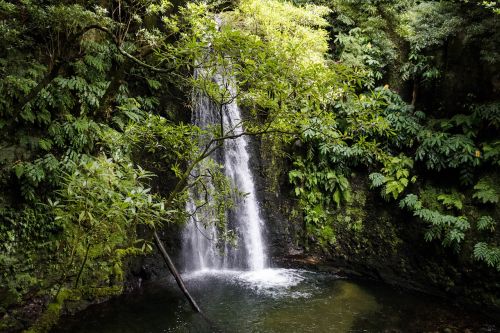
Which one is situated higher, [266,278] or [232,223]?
[232,223]

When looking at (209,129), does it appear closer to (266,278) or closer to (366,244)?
(266,278)

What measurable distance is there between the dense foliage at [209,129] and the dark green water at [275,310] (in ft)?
2.23

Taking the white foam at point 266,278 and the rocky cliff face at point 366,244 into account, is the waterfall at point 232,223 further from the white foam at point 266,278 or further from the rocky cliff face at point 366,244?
the rocky cliff face at point 366,244

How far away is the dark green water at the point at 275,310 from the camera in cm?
603

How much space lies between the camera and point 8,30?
213 inches

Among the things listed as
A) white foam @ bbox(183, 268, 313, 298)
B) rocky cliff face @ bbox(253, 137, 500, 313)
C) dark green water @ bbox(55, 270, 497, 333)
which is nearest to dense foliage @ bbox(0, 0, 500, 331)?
rocky cliff face @ bbox(253, 137, 500, 313)

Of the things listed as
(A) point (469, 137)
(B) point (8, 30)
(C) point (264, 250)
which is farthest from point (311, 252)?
(B) point (8, 30)

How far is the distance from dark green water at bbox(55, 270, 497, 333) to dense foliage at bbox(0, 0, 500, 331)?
68 cm

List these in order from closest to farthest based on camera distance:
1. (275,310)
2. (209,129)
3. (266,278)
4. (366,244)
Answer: (209,129) → (275,310) → (266,278) → (366,244)

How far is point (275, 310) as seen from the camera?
6719 mm

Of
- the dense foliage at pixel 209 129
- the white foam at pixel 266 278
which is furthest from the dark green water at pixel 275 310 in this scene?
the dense foliage at pixel 209 129

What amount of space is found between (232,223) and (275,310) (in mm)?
2999

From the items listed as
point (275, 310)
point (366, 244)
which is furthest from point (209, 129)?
point (366, 244)

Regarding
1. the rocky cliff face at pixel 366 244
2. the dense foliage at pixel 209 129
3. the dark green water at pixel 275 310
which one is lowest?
the dark green water at pixel 275 310
